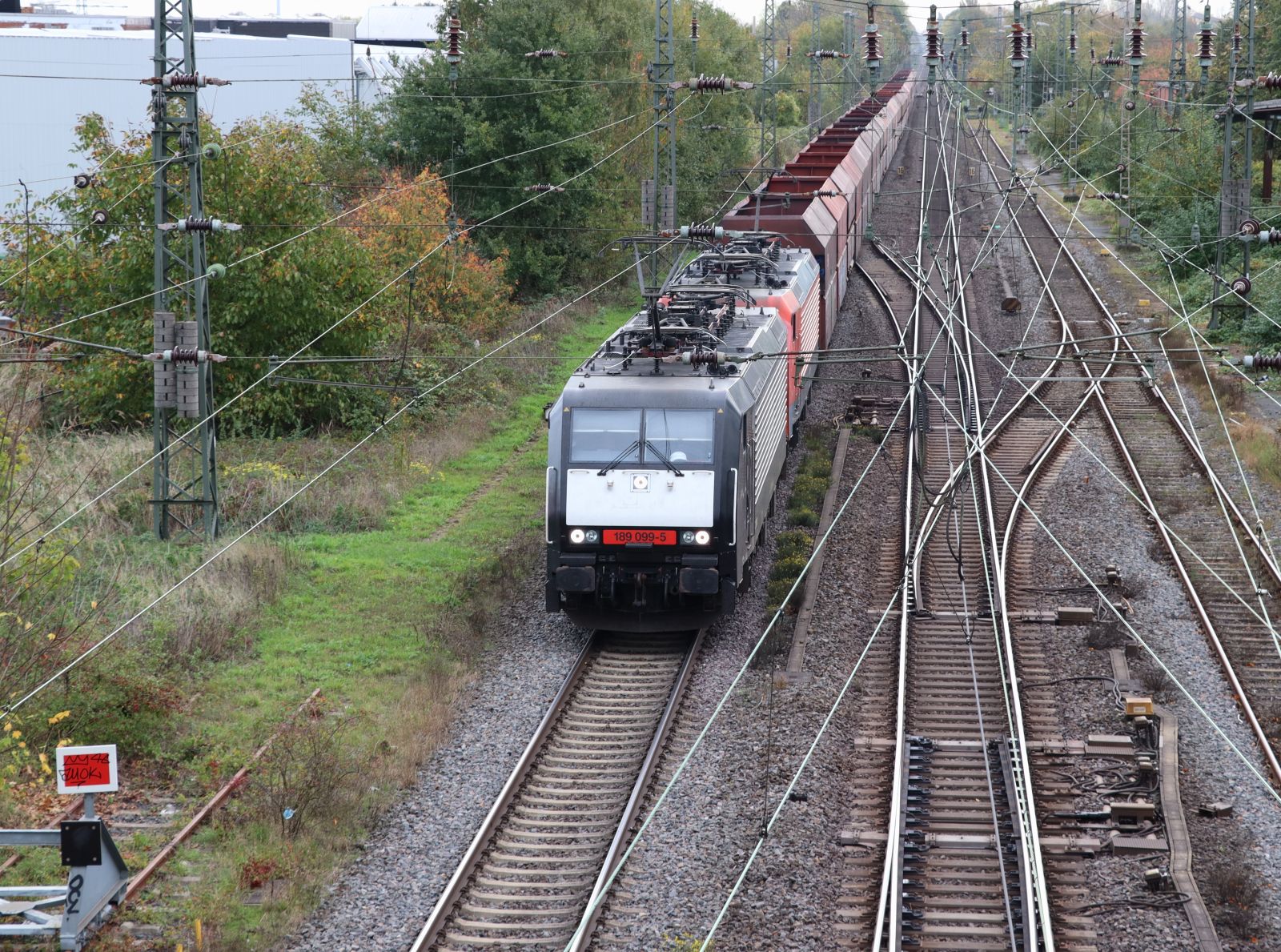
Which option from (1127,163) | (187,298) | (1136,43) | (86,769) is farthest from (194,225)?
(1127,163)

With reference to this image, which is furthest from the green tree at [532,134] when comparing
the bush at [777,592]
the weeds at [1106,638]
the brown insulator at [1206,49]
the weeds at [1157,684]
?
the weeds at [1157,684]

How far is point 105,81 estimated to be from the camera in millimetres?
48969

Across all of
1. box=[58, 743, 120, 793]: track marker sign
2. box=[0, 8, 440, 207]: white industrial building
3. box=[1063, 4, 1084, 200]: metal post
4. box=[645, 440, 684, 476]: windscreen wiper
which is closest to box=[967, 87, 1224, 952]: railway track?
box=[645, 440, 684, 476]: windscreen wiper

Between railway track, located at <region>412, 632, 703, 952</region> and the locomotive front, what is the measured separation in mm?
941

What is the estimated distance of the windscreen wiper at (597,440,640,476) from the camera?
646 inches

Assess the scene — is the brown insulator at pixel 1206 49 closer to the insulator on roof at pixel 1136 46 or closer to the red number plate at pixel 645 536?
the insulator on roof at pixel 1136 46

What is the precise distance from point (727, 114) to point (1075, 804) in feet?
150

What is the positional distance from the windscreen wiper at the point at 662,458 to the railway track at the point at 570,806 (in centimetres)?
217

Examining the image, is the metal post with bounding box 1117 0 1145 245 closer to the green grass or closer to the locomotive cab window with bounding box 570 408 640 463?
the green grass

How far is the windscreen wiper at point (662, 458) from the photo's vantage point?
16.4 m

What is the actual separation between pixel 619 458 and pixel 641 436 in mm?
392

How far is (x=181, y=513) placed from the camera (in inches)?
850

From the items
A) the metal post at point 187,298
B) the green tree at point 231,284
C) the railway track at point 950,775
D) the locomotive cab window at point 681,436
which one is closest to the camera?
the railway track at point 950,775

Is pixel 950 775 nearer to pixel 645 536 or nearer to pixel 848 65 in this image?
pixel 645 536
